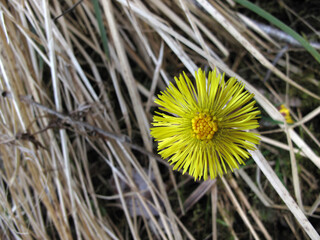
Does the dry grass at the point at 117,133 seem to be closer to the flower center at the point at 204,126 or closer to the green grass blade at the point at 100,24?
the green grass blade at the point at 100,24

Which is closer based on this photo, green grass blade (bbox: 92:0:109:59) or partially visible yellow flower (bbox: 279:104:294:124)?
green grass blade (bbox: 92:0:109:59)

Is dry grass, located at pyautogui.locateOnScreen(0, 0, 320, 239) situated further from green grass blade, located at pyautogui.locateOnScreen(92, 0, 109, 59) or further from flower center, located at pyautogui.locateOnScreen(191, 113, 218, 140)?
flower center, located at pyautogui.locateOnScreen(191, 113, 218, 140)

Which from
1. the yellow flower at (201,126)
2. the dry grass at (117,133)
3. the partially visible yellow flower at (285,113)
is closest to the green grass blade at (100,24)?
the dry grass at (117,133)

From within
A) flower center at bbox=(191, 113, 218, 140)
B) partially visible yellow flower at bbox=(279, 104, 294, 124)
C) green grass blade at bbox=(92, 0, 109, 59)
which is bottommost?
partially visible yellow flower at bbox=(279, 104, 294, 124)

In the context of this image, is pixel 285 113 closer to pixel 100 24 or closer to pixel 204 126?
pixel 204 126

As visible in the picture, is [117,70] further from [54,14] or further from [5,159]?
[5,159]

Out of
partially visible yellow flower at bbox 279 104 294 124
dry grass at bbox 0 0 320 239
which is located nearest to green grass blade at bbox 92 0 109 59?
dry grass at bbox 0 0 320 239

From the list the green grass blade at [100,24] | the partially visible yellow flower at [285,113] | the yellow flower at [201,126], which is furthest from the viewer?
the partially visible yellow flower at [285,113]
